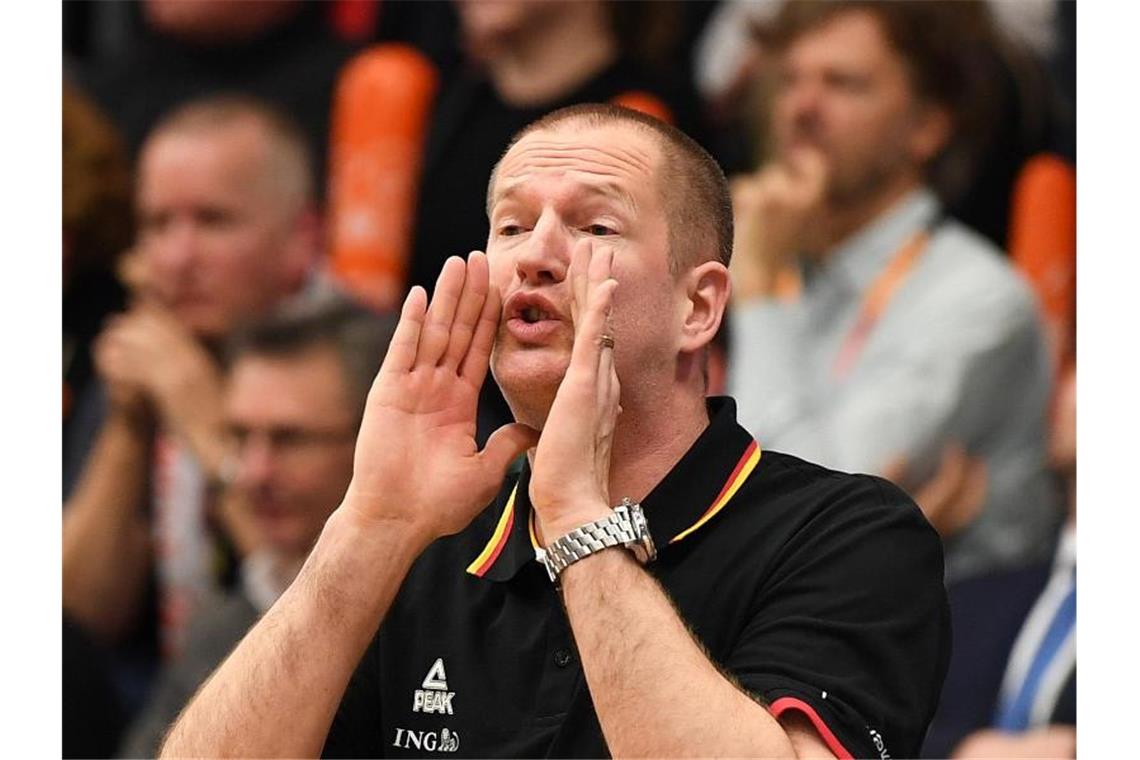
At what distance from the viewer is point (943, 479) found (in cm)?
435

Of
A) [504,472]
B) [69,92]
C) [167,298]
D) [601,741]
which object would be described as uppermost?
[69,92]

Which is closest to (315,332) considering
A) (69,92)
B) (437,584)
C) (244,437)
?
(244,437)

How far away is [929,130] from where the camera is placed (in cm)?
446

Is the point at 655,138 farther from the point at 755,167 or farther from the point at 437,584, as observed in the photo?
the point at 755,167

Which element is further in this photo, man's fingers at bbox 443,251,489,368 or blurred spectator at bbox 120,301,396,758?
blurred spectator at bbox 120,301,396,758

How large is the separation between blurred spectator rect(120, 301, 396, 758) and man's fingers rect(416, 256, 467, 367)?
7.58 ft

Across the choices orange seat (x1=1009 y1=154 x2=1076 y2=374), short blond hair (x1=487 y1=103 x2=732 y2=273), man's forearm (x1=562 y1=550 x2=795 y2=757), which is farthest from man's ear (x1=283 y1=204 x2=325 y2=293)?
man's forearm (x1=562 y1=550 x2=795 y2=757)

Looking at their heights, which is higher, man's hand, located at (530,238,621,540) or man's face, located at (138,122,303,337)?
man's face, located at (138,122,303,337)

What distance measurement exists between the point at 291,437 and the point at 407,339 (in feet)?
8.26

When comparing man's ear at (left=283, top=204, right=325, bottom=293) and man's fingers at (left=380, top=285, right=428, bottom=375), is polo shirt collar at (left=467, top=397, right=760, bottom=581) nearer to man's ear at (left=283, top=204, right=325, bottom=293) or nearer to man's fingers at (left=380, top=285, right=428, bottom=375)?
man's fingers at (left=380, top=285, right=428, bottom=375)

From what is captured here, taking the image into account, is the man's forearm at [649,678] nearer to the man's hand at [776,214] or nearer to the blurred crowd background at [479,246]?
the blurred crowd background at [479,246]

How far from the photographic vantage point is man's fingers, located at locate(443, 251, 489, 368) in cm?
206

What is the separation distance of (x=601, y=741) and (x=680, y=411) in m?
0.46

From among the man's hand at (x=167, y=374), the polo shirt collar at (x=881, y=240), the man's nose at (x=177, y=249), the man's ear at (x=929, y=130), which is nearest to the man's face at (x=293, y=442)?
the man's hand at (x=167, y=374)
